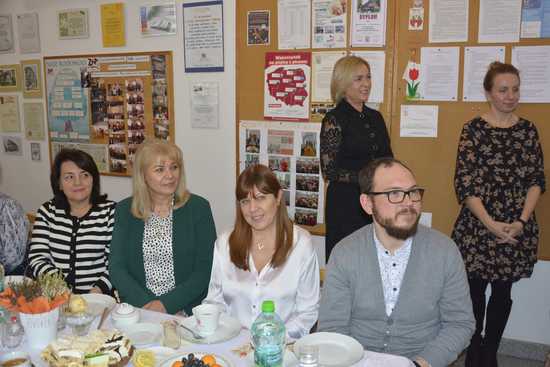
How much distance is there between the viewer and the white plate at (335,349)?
1.55m

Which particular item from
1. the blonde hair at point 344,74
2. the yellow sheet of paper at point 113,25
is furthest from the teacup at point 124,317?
the yellow sheet of paper at point 113,25

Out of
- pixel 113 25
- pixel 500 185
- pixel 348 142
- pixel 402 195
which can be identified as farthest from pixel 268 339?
pixel 113 25

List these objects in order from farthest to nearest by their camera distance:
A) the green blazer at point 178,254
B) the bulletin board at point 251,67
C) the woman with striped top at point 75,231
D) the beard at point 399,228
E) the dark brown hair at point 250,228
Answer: the bulletin board at point 251,67 → the woman with striped top at point 75,231 → the green blazer at point 178,254 → the dark brown hair at point 250,228 → the beard at point 399,228

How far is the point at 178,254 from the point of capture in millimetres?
2535

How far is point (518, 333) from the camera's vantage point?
3.31 metres

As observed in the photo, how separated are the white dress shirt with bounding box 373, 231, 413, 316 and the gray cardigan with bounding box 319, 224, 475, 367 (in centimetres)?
3

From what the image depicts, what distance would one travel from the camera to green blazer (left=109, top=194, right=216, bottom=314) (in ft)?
8.11

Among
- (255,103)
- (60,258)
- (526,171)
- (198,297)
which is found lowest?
(198,297)

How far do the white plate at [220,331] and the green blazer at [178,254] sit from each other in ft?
2.09

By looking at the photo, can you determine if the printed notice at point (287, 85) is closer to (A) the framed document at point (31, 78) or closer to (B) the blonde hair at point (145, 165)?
(B) the blonde hair at point (145, 165)

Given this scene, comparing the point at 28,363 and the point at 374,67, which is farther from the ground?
the point at 374,67

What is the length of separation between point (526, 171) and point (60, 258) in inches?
96.5

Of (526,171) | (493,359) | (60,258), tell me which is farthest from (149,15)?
(493,359)

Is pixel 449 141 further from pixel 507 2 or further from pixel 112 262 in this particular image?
pixel 112 262
